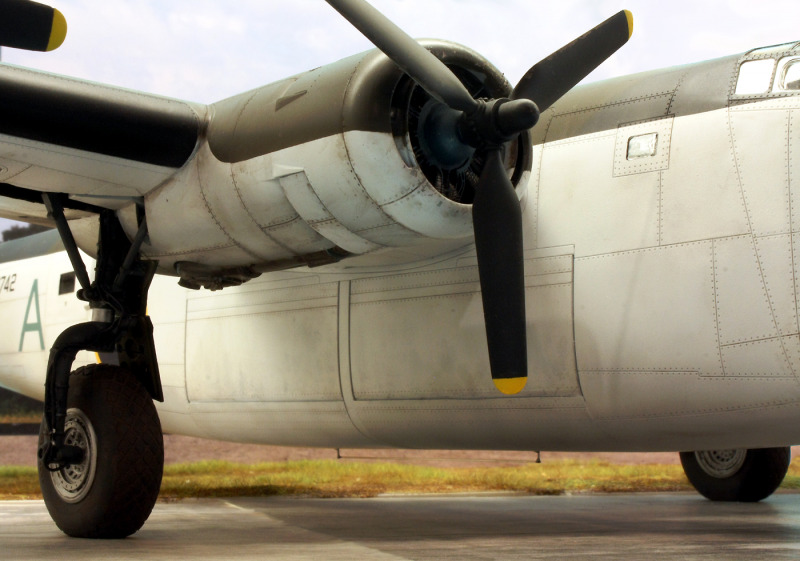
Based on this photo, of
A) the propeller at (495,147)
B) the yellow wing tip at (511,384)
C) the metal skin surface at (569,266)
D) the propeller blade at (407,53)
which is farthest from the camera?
the yellow wing tip at (511,384)

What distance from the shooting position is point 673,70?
20.6ft

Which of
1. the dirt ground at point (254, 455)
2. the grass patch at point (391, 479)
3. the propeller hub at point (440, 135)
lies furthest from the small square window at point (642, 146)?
the dirt ground at point (254, 455)

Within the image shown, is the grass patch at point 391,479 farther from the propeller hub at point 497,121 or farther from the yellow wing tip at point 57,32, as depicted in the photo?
the propeller hub at point 497,121

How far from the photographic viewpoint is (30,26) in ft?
17.9

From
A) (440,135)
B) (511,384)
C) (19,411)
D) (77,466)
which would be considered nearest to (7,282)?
(77,466)

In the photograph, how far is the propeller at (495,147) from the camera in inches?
209

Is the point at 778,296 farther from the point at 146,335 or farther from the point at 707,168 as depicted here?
the point at 146,335

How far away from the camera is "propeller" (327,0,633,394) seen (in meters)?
5.32

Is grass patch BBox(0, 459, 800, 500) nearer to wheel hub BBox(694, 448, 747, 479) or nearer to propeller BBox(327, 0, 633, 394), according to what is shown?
wheel hub BBox(694, 448, 747, 479)

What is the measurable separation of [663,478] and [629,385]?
8119 millimetres

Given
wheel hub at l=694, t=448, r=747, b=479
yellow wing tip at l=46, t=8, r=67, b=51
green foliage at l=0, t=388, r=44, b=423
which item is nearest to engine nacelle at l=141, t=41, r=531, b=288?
yellow wing tip at l=46, t=8, r=67, b=51

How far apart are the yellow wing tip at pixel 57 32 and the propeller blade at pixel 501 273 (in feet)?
8.96

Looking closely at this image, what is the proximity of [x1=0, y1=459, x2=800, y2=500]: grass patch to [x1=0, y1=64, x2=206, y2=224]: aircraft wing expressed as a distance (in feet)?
17.0

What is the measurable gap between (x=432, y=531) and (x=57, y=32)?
4.42m
